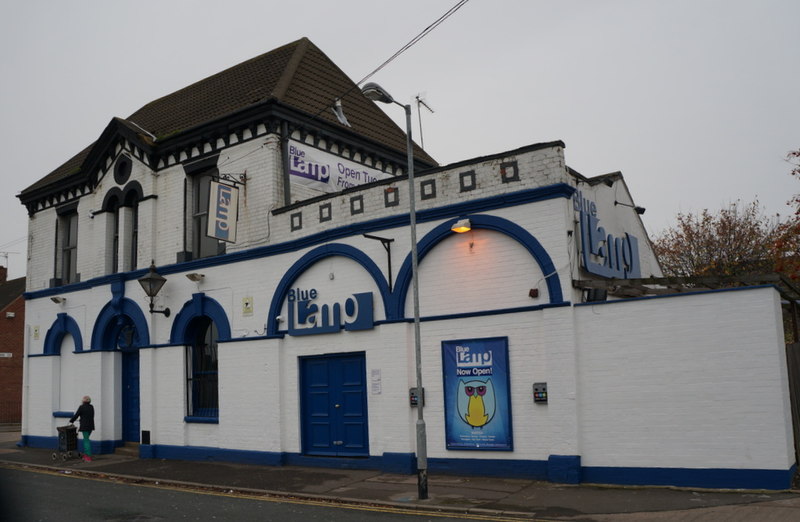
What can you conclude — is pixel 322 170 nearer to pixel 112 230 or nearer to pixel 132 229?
pixel 132 229

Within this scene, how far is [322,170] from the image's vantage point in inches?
738

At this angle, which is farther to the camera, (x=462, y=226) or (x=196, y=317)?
(x=196, y=317)

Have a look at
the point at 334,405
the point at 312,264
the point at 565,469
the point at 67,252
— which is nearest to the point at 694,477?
the point at 565,469

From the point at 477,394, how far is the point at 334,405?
3.85 meters

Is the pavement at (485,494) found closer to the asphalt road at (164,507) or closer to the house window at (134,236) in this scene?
the asphalt road at (164,507)

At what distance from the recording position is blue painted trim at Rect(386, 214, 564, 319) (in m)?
12.6

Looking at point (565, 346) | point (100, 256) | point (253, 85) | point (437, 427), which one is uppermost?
point (253, 85)

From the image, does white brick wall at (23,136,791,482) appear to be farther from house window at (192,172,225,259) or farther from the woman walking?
the woman walking

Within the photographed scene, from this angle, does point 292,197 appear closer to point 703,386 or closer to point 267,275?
point 267,275

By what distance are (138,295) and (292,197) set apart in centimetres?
602

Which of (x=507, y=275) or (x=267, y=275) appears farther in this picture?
(x=267, y=275)

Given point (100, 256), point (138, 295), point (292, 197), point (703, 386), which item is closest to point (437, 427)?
point (703, 386)

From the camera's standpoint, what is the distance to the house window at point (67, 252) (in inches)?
927

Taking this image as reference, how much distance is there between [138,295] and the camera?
20.2 m
